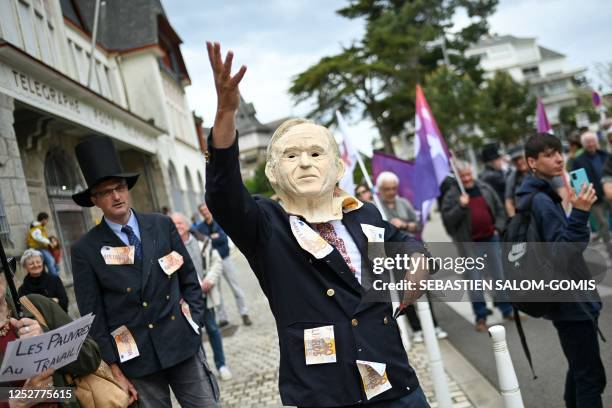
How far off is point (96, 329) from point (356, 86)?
3637 centimetres

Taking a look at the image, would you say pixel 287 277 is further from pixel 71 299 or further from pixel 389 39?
pixel 389 39

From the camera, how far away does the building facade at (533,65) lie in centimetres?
8119

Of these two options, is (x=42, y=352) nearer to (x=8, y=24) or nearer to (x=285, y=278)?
(x=285, y=278)

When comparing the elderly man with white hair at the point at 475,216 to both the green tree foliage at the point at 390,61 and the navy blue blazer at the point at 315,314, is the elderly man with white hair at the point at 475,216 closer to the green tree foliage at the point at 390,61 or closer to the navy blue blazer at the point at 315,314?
the navy blue blazer at the point at 315,314

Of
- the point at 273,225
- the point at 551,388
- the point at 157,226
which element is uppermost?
the point at 157,226

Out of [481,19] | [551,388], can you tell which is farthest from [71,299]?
[481,19]

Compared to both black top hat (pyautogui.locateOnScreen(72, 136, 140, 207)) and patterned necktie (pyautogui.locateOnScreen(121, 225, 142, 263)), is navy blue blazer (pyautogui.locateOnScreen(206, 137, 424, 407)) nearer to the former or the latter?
patterned necktie (pyautogui.locateOnScreen(121, 225, 142, 263))

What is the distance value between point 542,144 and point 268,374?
13.5 ft

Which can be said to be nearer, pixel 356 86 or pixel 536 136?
pixel 536 136

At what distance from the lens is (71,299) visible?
855 cm

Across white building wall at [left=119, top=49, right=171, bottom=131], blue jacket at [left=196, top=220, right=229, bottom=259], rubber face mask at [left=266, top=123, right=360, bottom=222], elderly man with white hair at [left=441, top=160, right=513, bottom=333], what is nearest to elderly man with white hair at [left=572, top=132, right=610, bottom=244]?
elderly man with white hair at [left=441, top=160, right=513, bottom=333]

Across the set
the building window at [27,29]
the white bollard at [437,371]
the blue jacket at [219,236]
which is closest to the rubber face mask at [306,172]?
the white bollard at [437,371]

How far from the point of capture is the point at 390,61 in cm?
3812

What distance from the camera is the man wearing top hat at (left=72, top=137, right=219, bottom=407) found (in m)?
3.35
